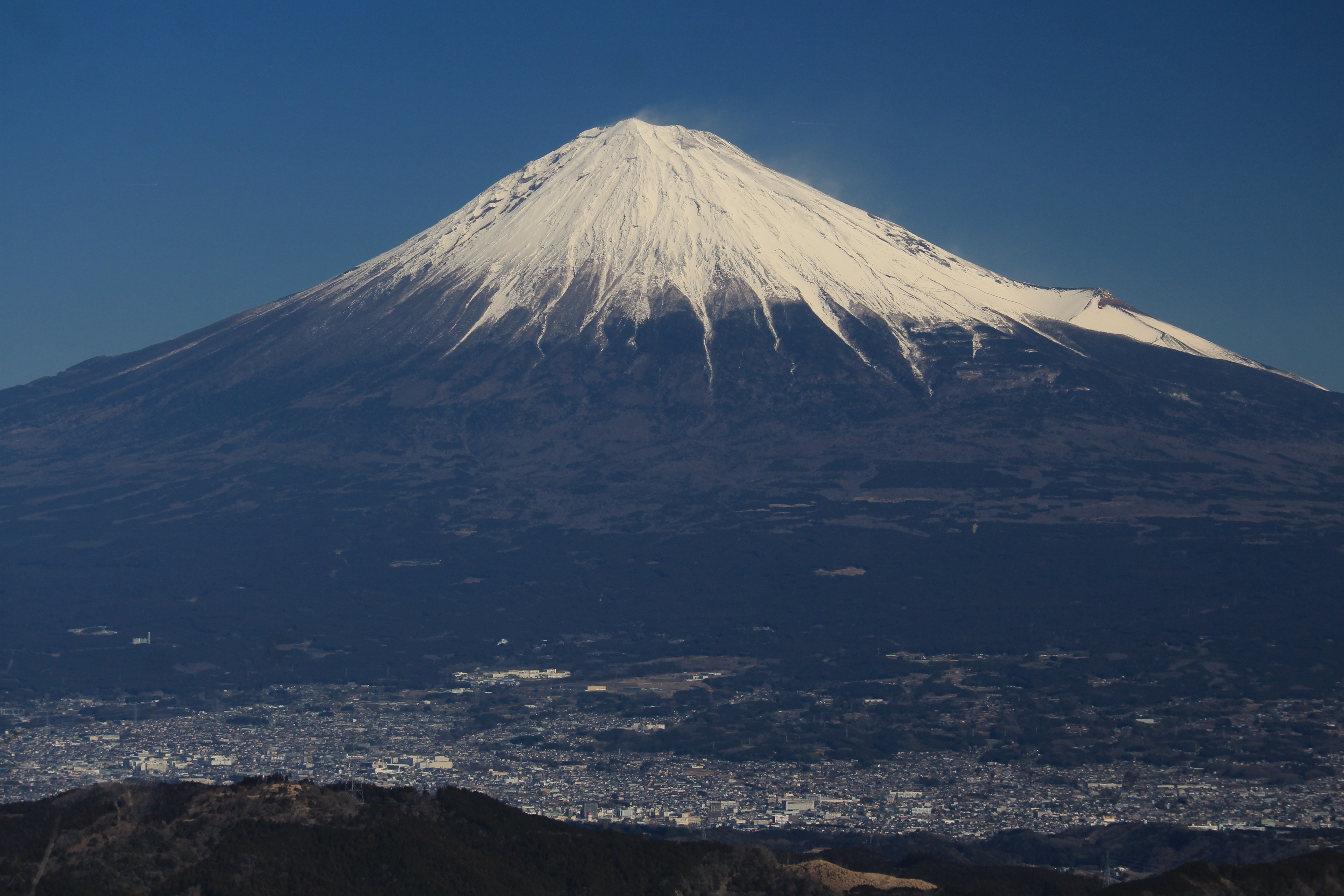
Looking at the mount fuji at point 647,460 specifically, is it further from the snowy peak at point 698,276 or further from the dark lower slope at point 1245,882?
the dark lower slope at point 1245,882

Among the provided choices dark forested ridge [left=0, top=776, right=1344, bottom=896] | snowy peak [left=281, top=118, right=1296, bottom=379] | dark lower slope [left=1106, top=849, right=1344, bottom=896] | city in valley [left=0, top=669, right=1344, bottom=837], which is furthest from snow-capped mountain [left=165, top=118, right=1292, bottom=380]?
dark lower slope [left=1106, top=849, right=1344, bottom=896]

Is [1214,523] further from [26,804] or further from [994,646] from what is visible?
[26,804]

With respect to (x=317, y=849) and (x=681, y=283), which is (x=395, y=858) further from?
(x=681, y=283)

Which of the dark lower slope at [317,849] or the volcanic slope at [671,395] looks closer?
the dark lower slope at [317,849]

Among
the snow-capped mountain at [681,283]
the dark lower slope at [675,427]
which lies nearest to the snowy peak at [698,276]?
the snow-capped mountain at [681,283]

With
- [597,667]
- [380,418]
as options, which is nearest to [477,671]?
[597,667]

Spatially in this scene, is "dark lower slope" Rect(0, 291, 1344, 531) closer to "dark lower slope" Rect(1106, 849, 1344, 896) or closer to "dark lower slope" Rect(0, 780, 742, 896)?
"dark lower slope" Rect(0, 780, 742, 896)
